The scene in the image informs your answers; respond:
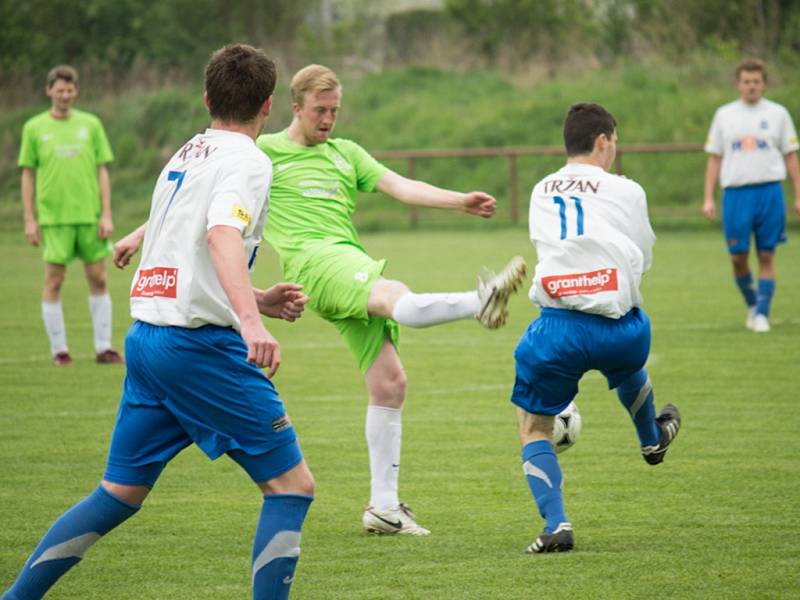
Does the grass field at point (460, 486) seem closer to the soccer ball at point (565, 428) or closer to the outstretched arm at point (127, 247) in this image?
the soccer ball at point (565, 428)

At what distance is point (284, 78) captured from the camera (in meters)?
35.0

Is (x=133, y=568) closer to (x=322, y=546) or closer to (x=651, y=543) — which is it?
(x=322, y=546)

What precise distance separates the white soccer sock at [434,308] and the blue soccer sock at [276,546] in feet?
4.03

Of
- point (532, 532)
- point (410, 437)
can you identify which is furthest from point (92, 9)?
point (532, 532)

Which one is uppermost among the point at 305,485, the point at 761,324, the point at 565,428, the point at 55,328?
the point at 305,485

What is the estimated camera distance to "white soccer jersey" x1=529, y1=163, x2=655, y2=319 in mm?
5645

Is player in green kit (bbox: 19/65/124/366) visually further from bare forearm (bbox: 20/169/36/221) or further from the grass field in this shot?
the grass field

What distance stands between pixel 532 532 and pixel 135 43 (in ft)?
114

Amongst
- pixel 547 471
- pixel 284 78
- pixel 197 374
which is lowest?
pixel 284 78

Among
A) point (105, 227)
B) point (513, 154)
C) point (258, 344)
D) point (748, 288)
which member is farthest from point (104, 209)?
point (513, 154)

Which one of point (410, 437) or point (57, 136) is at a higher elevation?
point (57, 136)

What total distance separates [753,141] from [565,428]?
23.9 ft

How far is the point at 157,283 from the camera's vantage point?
4.43 meters

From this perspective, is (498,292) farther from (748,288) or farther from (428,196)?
(748,288)
